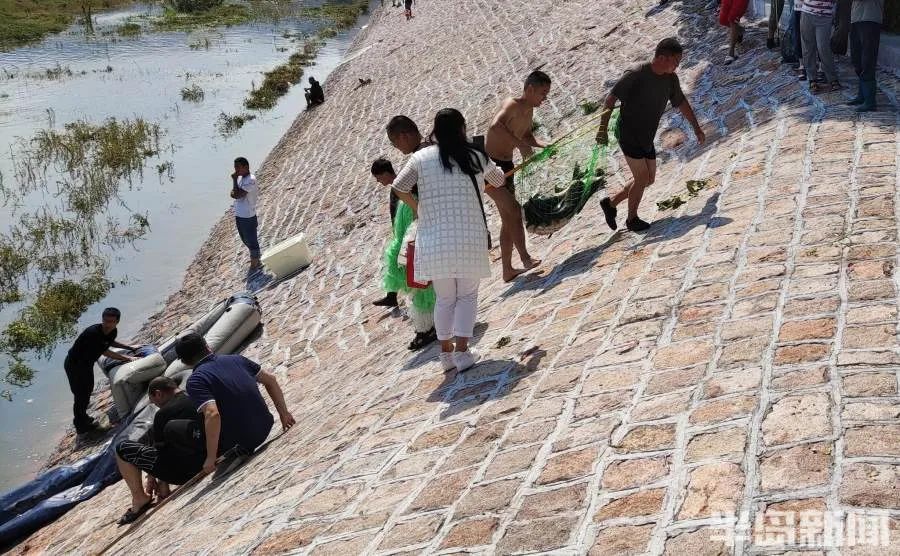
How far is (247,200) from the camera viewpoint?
456 inches

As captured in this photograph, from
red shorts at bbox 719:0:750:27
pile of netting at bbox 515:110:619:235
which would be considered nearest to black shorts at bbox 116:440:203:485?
pile of netting at bbox 515:110:619:235

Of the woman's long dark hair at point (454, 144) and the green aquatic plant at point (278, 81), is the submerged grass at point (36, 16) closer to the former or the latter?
the green aquatic plant at point (278, 81)

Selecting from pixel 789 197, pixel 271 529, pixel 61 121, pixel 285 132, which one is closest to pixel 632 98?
pixel 789 197

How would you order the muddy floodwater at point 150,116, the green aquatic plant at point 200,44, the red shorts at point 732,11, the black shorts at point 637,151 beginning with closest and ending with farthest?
the black shorts at point 637,151 < the red shorts at point 732,11 < the muddy floodwater at point 150,116 < the green aquatic plant at point 200,44

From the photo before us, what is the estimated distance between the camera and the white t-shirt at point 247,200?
1150 centimetres

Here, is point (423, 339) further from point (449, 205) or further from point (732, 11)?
point (732, 11)

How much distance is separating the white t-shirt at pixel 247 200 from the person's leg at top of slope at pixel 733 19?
233 inches

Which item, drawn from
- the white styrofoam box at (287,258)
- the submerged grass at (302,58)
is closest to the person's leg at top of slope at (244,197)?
the white styrofoam box at (287,258)

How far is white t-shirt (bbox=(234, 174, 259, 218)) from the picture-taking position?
37.7ft

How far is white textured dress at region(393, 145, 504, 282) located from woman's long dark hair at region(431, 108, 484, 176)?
0.04m

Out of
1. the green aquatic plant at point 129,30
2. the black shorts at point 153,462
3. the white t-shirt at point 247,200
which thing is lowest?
the black shorts at point 153,462

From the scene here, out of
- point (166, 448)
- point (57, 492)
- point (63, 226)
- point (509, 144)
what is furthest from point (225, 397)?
point (63, 226)

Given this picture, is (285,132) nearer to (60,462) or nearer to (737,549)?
(60,462)

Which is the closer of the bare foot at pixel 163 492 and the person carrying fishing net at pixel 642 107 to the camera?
the person carrying fishing net at pixel 642 107
